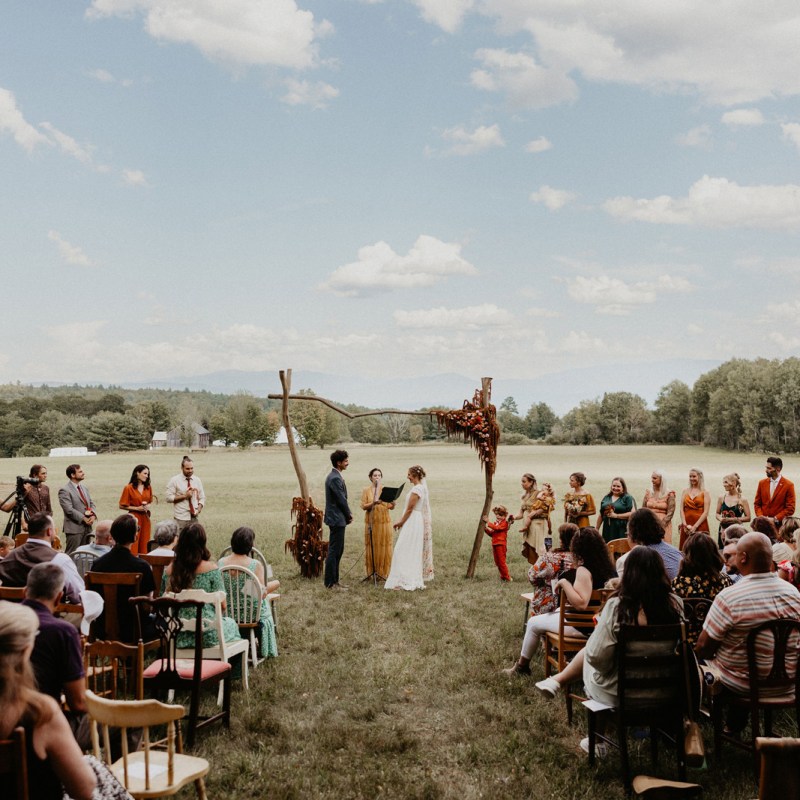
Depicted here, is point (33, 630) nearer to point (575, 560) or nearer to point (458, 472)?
point (575, 560)

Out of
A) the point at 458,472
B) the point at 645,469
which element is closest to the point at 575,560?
the point at 458,472

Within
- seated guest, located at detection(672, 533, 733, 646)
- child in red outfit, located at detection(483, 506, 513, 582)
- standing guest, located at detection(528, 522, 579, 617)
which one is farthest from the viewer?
child in red outfit, located at detection(483, 506, 513, 582)

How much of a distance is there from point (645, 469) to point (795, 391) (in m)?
→ 41.9

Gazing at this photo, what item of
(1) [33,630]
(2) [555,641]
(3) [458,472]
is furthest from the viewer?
(3) [458,472]

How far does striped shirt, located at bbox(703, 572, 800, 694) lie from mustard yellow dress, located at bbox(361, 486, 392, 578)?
8.12 metres

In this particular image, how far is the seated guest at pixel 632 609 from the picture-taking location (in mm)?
5160

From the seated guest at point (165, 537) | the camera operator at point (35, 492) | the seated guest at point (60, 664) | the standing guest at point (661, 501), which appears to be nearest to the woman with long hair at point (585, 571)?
the seated guest at point (60, 664)

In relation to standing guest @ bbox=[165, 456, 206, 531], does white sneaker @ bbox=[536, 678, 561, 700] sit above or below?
below

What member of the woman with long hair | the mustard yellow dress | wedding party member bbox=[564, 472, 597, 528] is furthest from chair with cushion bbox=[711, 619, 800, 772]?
the mustard yellow dress

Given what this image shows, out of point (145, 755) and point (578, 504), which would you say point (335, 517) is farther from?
point (145, 755)

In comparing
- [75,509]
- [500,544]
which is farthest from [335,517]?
[75,509]

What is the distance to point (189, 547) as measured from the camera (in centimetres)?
668

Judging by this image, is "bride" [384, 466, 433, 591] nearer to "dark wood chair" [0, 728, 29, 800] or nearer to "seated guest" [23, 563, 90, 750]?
"seated guest" [23, 563, 90, 750]

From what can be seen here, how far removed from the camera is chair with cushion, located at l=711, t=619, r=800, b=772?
15.9ft
